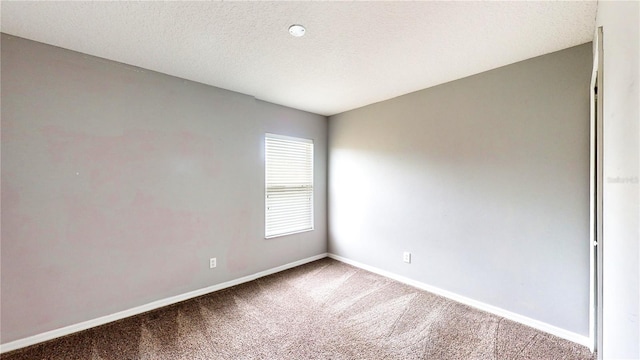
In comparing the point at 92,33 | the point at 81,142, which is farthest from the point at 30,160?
the point at 92,33

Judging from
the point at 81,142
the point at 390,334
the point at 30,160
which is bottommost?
the point at 390,334

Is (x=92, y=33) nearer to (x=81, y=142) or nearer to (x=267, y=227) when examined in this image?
(x=81, y=142)

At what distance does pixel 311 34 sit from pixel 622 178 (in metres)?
1.89

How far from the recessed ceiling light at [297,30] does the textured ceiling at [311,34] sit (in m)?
0.04

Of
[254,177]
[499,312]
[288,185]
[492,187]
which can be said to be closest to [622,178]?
[492,187]

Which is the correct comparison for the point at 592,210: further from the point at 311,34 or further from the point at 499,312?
the point at 311,34

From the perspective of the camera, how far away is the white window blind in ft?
11.9

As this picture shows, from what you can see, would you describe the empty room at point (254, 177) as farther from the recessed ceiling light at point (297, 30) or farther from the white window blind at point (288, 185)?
the white window blind at point (288, 185)

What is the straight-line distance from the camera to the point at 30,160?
2.03m

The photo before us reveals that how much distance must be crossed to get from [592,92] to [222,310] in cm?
369

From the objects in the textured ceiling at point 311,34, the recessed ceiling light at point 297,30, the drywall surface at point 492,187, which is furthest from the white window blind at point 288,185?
the recessed ceiling light at point 297,30

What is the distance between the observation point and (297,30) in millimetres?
1873

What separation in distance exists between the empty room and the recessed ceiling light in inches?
0.5

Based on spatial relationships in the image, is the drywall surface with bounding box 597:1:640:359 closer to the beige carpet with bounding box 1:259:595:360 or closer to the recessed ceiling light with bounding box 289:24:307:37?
the beige carpet with bounding box 1:259:595:360
